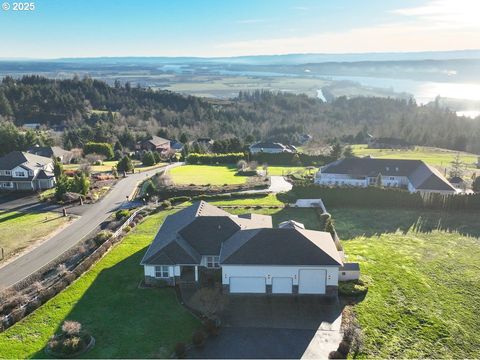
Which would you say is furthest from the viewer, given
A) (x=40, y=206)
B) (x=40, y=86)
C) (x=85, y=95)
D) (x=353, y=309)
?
(x=85, y=95)

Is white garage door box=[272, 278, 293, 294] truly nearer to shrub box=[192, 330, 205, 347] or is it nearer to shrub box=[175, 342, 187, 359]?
shrub box=[192, 330, 205, 347]

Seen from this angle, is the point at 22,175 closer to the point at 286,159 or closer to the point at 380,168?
the point at 286,159

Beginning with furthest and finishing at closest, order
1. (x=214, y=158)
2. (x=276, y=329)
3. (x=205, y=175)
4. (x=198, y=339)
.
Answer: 1. (x=214, y=158)
2. (x=205, y=175)
3. (x=276, y=329)
4. (x=198, y=339)

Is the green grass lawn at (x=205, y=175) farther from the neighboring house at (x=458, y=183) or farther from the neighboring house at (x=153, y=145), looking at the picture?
the neighboring house at (x=458, y=183)

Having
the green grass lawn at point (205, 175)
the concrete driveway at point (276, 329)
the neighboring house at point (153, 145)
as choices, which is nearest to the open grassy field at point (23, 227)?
the green grass lawn at point (205, 175)

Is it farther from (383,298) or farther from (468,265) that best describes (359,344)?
(468,265)

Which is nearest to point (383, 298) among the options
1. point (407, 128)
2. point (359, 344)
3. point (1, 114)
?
point (359, 344)

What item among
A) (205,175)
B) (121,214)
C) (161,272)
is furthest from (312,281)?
(205,175)
